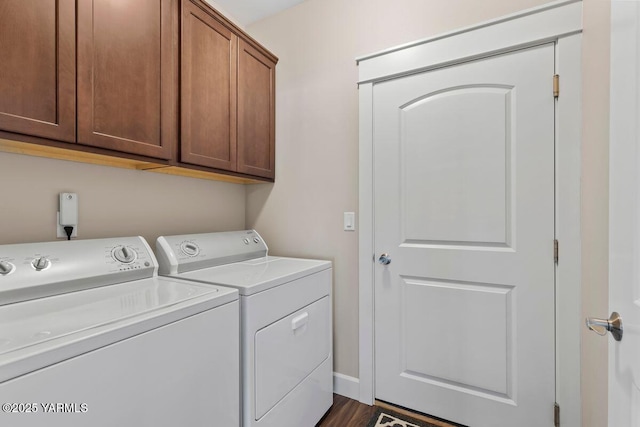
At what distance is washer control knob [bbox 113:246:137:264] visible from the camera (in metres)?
1.29

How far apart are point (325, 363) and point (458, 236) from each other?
1046 mm

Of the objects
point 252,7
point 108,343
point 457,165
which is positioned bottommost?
point 108,343

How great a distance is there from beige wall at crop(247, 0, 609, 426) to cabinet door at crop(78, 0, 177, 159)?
84 centimetres

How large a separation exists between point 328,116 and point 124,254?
1.42 meters

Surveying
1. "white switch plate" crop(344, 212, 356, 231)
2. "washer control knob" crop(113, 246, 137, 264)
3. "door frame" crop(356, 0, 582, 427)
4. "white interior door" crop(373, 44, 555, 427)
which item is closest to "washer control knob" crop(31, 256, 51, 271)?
"washer control knob" crop(113, 246, 137, 264)

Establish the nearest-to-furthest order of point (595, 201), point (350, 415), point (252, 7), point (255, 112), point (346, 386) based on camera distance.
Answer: point (595, 201) → point (350, 415) → point (346, 386) → point (255, 112) → point (252, 7)

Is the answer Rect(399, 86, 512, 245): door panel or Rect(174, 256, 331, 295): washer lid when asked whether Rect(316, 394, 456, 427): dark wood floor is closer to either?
Rect(174, 256, 331, 295): washer lid

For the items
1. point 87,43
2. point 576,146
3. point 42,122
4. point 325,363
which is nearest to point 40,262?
point 42,122

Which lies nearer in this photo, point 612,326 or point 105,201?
point 612,326

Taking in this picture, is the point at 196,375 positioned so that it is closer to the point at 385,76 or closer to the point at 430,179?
the point at 430,179

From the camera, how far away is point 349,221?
1863mm

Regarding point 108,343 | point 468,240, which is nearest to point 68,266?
point 108,343

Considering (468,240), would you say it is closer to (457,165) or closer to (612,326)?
(457,165)

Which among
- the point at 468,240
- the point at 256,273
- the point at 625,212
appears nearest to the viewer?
the point at 625,212
